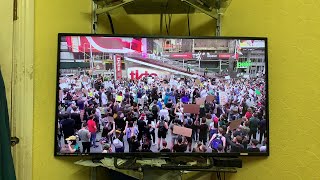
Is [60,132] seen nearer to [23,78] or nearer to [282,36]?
[23,78]

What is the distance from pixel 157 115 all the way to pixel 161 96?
0.31 feet

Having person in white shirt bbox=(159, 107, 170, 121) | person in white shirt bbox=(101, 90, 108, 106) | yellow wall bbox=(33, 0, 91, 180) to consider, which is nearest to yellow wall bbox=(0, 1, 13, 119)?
yellow wall bbox=(33, 0, 91, 180)

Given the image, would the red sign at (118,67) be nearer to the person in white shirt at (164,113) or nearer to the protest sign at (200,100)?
the person in white shirt at (164,113)

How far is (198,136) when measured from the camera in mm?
1582

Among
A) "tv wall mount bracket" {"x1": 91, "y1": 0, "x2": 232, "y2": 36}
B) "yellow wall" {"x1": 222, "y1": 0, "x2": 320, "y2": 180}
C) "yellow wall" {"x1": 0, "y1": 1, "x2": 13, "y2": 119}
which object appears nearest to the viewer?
"yellow wall" {"x1": 0, "y1": 1, "x2": 13, "y2": 119}

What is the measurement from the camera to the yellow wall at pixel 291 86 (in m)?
1.52

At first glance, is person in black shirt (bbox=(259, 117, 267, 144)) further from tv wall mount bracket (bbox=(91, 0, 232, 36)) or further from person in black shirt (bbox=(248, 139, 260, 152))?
tv wall mount bracket (bbox=(91, 0, 232, 36))

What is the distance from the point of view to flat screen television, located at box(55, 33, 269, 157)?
155cm

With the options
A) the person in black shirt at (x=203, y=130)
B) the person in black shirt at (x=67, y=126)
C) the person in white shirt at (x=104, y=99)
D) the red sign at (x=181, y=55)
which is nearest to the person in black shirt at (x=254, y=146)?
the person in black shirt at (x=203, y=130)

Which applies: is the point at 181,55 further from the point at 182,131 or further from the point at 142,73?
the point at 182,131

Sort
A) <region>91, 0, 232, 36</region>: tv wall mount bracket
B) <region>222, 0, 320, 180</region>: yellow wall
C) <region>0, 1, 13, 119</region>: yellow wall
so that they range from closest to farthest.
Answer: <region>0, 1, 13, 119</region>: yellow wall, <region>222, 0, 320, 180</region>: yellow wall, <region>91, 0, 232, 36</region>: tv wall mount bracket

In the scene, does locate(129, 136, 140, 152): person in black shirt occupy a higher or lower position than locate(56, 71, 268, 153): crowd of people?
lower

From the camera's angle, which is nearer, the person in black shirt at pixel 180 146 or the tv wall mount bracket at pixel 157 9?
the person in black shirt at pixel 180 146

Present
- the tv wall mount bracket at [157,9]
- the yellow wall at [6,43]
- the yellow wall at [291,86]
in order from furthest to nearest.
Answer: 1. the tv wall mount bracket at [157,9]
2. the yellow wall at [291,86]
3. the yellow wall at [6,43]
